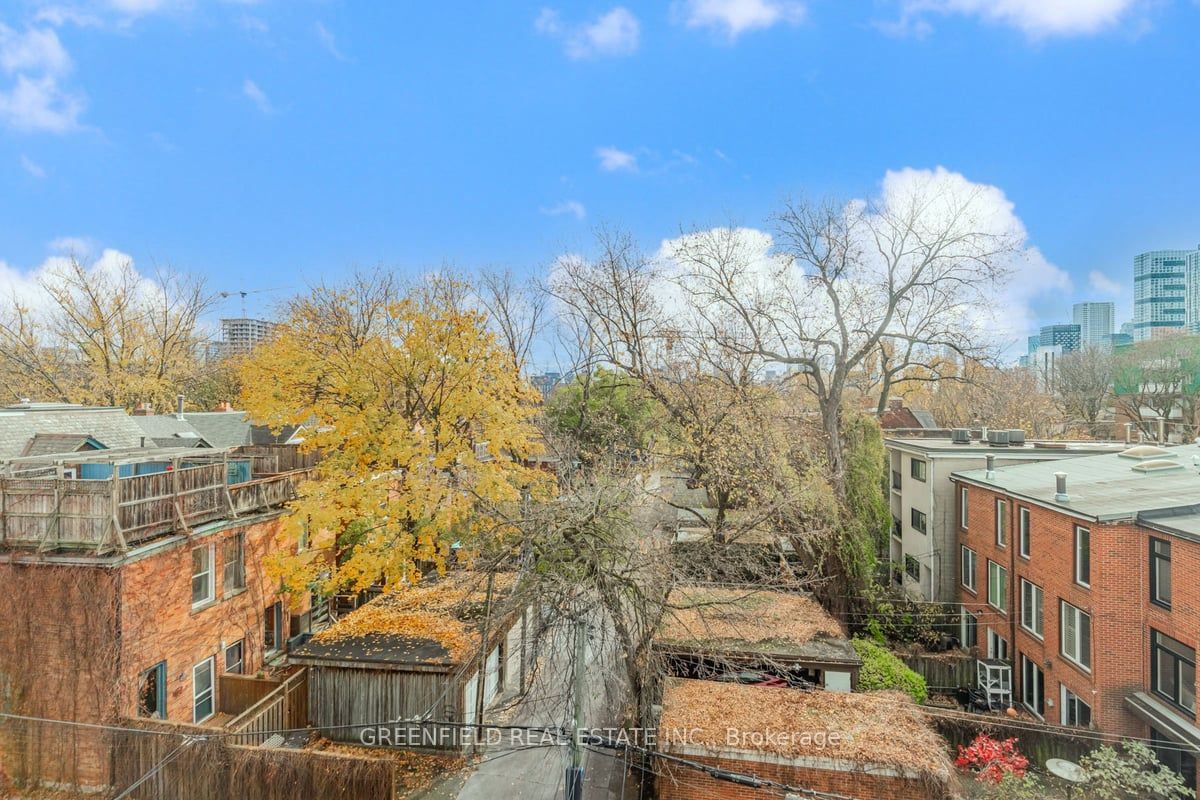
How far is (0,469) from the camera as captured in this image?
12.7 metres

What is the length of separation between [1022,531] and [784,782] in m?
11.4

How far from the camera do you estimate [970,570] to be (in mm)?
19750

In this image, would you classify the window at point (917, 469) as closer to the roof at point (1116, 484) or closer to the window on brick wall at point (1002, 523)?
the roof at point (1116, 484)

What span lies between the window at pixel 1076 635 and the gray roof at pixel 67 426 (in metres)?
24.1

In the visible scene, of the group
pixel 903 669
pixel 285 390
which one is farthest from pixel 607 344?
pixel 903 669

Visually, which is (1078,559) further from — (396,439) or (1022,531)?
(396,439)

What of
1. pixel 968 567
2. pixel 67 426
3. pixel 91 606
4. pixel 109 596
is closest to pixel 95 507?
pixel 109 596

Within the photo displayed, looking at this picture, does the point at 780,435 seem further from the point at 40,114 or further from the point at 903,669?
the point at 40,114

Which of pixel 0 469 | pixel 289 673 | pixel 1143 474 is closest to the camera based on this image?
pixel 0 469

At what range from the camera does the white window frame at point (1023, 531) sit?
1622 cm

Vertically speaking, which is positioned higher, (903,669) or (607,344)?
(607,344)

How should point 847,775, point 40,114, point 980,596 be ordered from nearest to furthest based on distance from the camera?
point 847,775, point 980,596, point 40,114

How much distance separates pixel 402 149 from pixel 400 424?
13588mm

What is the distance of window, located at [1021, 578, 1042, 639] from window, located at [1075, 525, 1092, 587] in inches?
74.9
